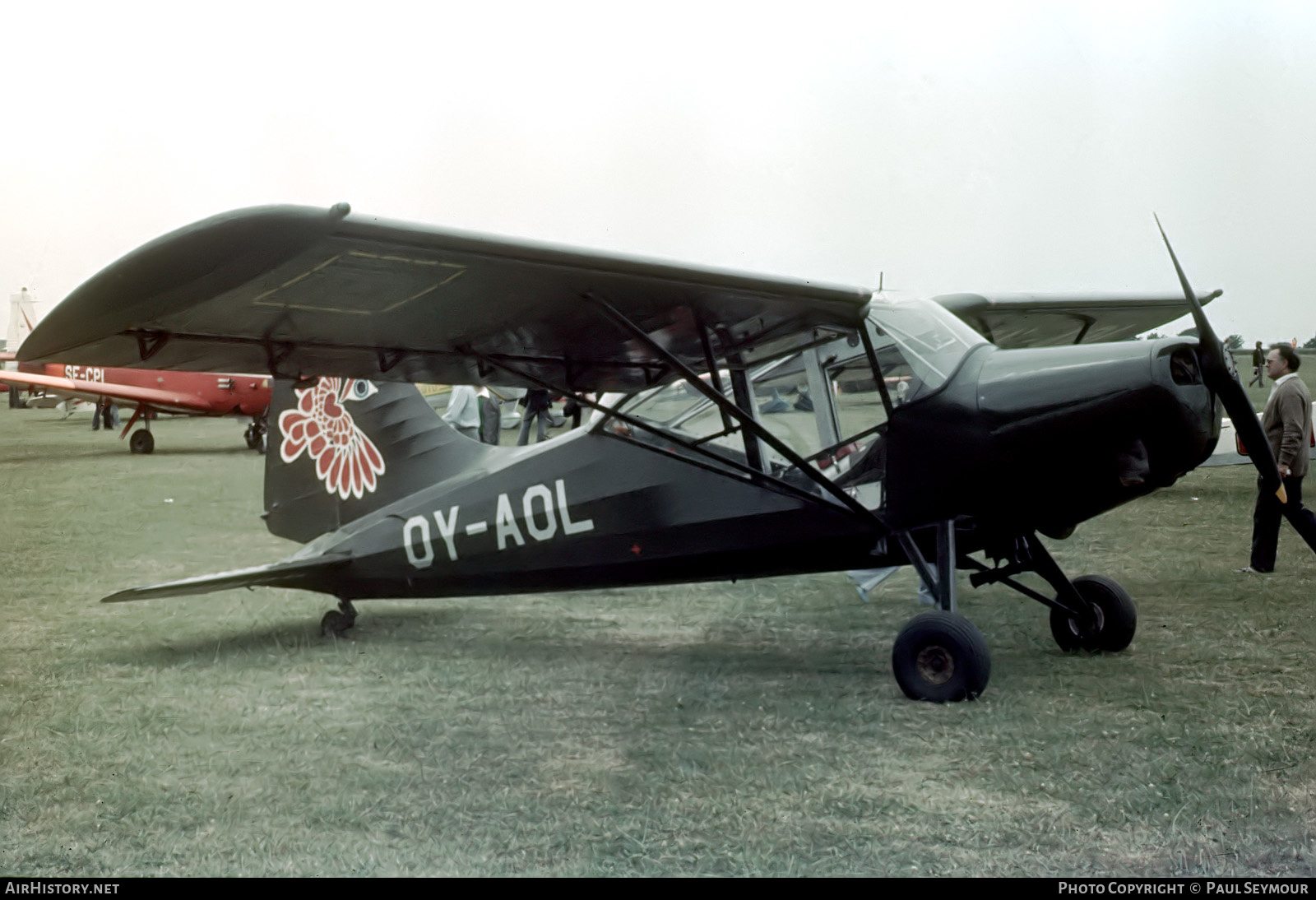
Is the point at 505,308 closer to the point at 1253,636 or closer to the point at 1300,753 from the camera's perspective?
the point at 1300,753

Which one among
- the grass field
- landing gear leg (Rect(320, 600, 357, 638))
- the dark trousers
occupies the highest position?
the dark trousers

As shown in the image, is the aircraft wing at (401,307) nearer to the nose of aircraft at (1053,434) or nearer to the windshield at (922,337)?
the windshield at (922,337)

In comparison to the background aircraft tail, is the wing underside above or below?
above

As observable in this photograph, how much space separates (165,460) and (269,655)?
19.1ft

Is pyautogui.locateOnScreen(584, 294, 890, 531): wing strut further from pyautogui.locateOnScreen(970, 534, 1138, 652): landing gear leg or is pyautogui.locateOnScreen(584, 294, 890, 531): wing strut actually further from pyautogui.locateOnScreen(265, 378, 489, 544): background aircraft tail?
pyautogui.locateOnScreen(265, 378, 489, 544): background aircraft tail

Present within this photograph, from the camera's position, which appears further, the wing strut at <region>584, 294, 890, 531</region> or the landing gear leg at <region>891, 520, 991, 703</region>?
the wing strut at <region>584, 294, 890, 531</region>

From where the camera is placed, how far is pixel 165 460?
966 centimetres

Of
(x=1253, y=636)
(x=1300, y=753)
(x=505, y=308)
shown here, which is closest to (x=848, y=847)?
(x=1300, y=753)

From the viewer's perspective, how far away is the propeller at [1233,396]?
11.7ft

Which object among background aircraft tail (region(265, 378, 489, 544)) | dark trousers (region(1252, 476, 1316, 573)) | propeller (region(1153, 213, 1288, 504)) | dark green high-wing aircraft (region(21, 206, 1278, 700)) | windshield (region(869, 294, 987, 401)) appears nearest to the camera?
dark green high-wing aircraft (region(21, 206, 1278, 700))

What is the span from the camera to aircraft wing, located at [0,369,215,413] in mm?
6000

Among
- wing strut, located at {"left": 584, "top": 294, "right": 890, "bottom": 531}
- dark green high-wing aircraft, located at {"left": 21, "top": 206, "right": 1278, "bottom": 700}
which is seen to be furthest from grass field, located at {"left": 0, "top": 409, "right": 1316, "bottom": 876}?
wing strut, located at {"left": 584, "top": 294, "right": 890, "bottom": 531}

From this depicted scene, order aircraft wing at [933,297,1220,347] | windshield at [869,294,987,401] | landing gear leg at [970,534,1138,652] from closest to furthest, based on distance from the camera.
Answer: windshield at [869,294,987,401] < landing gear leg at [970,534,1138,652] < aircraft wing at [933,297,1220,347]

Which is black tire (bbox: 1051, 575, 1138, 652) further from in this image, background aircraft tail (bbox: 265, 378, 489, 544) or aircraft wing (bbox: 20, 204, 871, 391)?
background aircraft tail (bbox: 265, 378, 489, 544)
